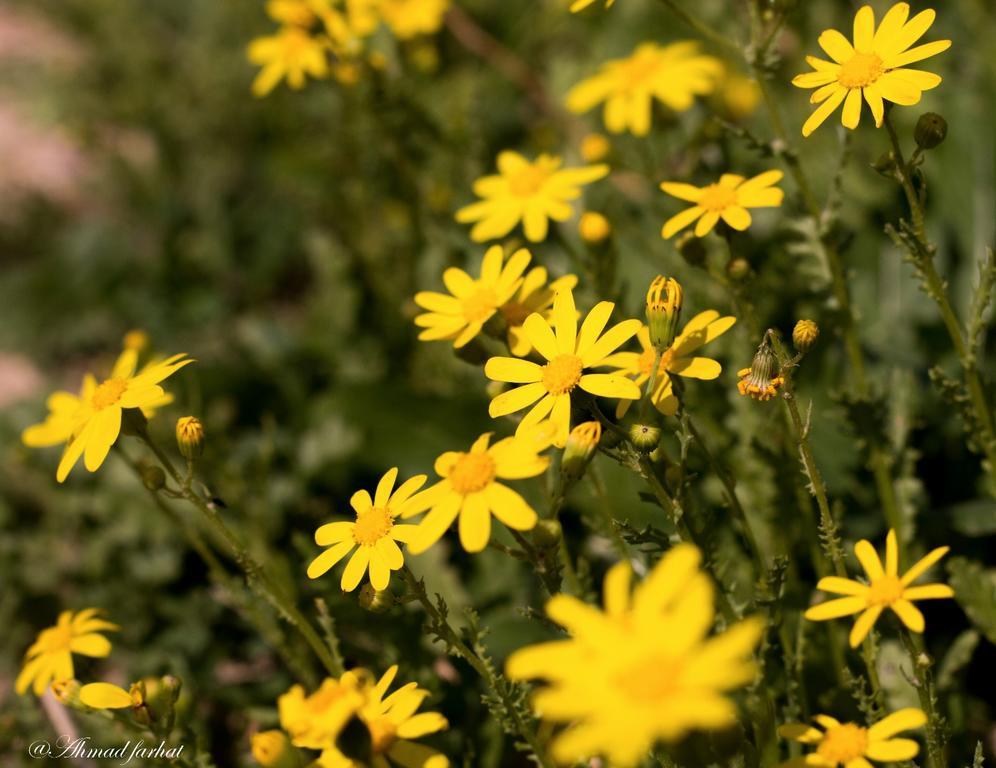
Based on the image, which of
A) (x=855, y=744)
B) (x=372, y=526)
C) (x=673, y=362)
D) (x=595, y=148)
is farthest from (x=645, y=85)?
(x=855, y=744)

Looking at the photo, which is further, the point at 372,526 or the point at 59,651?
the point at 59,651

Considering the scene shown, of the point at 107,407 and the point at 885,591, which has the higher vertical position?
the point at 107,407

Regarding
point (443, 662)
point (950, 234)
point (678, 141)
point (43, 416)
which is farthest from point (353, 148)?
point (950, 234)

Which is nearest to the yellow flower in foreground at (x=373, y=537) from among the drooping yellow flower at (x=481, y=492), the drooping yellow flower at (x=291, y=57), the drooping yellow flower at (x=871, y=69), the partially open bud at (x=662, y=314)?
the drooping yellow flower at (x=481, y=492)

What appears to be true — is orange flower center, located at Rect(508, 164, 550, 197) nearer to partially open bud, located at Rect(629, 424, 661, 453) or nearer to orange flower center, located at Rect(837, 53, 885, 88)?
orange flower center, located at Rect(837, 53, 885, 88)

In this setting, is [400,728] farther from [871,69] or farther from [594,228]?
[871,69]
